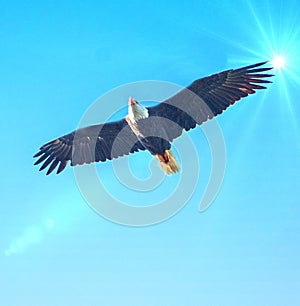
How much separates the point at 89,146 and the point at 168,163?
9.85 feet

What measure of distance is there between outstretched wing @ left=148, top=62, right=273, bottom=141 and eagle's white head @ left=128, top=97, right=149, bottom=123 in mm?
220

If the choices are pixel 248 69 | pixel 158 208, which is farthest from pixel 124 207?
pixel 248 69

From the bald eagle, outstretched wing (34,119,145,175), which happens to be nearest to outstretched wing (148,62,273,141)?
the bald eagle

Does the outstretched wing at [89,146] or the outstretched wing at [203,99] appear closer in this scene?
the outstretched wing at [203,99]

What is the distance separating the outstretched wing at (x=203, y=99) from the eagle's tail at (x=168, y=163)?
60 centimetres

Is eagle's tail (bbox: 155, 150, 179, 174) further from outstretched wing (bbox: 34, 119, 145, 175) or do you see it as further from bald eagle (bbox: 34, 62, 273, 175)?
outstretched wing (bbox: 34, 119, 145, 175)

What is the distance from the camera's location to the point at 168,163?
1991 cm

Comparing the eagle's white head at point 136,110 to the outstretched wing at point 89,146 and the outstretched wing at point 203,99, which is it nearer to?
the outstretched wing at point 203,99

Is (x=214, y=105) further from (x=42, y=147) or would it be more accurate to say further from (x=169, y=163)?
(x=42, y=147)

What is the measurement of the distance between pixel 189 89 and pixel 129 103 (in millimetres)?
1849

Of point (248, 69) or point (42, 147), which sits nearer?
point (248, 69)

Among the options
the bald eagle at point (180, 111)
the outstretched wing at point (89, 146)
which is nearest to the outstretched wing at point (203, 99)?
the bald eagle at point (180, 111)

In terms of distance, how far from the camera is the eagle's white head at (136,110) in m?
19.9

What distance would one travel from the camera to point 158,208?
19.2 meters
